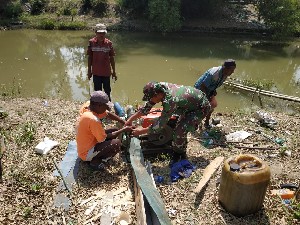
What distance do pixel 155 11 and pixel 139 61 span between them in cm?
474

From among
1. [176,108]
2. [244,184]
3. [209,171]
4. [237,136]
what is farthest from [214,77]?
[244,184]

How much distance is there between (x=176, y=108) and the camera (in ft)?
16.5

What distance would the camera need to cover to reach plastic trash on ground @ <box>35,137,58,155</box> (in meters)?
5.59

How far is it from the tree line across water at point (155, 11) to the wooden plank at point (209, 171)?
12.3 m

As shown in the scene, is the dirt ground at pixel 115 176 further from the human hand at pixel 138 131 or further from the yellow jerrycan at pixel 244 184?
the human hand at pixel 138 131

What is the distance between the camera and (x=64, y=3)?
1944 cm

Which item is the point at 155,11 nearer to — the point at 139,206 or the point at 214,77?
the point at 214,77

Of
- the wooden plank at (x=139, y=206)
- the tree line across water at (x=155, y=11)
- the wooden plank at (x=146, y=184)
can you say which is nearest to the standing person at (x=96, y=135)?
the wooden plank at (x=146, y=184)

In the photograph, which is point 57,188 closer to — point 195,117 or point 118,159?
point 118,159

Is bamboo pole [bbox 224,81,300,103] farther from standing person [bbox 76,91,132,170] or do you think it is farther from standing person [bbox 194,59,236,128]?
standing person [bbox 76,91,132,170]

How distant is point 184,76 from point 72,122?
568 centimetres

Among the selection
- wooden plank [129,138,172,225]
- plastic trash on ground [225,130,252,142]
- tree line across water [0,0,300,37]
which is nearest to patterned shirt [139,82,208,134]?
wooden plank [129,138,172,225]

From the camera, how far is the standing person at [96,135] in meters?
4.75

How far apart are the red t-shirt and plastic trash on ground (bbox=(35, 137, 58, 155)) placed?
6.19ft
